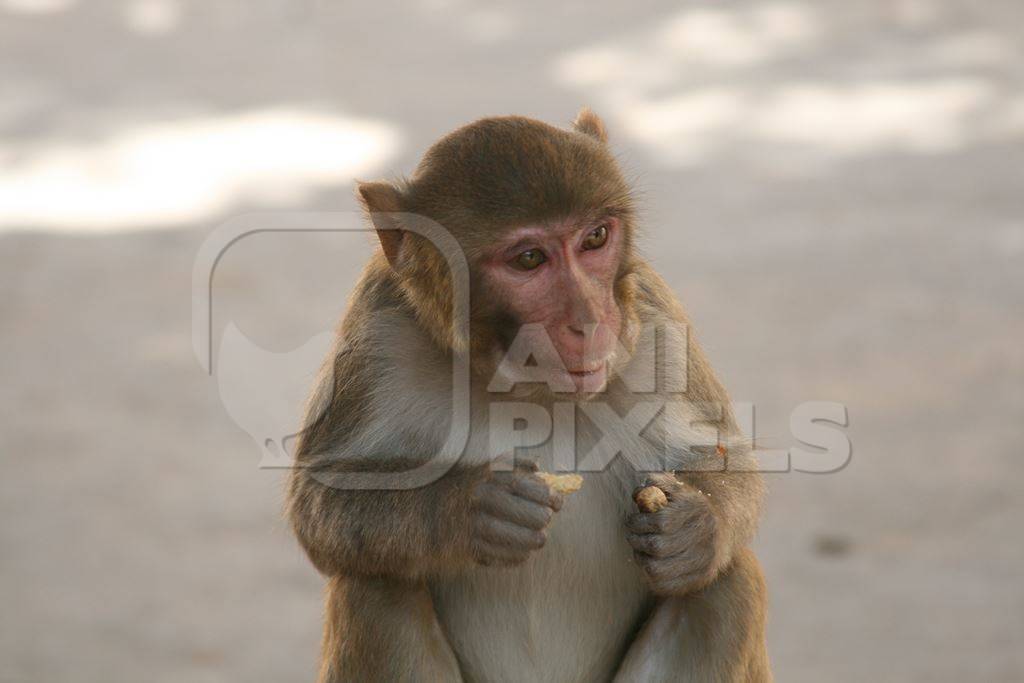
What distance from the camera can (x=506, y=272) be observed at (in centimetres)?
406

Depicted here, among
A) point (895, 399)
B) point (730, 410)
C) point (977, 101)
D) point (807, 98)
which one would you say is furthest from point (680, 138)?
point (730, 410)

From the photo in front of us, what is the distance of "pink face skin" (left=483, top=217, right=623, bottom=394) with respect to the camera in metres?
3.99

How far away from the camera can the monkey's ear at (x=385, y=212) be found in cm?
419

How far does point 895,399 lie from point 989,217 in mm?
2554

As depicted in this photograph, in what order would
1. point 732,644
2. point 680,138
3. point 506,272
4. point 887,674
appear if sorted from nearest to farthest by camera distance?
point 506,272 < point 732,644 < point 887,674 < point 680,138

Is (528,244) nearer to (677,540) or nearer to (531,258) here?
(531,258)

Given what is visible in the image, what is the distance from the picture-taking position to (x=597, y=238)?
162 inches

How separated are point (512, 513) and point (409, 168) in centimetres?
860

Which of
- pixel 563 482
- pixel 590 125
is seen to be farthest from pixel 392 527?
pixel 590 125

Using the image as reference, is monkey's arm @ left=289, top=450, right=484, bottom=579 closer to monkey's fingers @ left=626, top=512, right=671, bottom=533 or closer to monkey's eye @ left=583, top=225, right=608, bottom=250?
monkey's fingers @ left=626, top=512, right=671, bottom=533

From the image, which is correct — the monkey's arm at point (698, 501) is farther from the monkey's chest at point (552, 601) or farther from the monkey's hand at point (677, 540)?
the monkey's chest at point (552, 601)

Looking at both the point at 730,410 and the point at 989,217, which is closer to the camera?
the point at 730,410

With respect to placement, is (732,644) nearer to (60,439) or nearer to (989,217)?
(60,439)

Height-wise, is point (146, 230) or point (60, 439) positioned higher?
point (146, 230)
